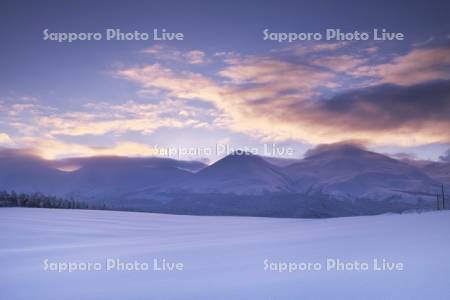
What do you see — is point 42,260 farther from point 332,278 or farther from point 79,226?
point 79,226

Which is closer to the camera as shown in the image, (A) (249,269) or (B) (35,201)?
(A) (249,269)

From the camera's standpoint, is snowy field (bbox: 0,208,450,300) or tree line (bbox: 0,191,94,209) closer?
snowy field (bbox: 0,208,450,300)

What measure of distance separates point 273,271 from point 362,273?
2.39 ft

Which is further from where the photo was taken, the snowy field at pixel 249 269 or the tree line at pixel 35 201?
the tree line at pixel 35 201

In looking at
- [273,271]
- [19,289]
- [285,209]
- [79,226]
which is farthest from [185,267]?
[285,209]

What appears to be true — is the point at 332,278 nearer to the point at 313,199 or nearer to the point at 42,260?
the point at 42,260

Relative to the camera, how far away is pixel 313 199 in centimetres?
9106

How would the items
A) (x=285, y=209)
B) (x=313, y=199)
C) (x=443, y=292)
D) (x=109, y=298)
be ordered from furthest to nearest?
(x=313, y=199) < (x=285, y=209) < (x=109, y=298) < (x=443, y=292)

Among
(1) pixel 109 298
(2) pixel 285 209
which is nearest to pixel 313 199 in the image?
(2) pixel 285 209

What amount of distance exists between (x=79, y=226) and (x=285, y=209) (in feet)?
251

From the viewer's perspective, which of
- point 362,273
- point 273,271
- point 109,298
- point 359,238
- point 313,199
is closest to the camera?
point 109,298

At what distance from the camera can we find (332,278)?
3.57m

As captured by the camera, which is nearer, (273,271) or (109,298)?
(109,298)

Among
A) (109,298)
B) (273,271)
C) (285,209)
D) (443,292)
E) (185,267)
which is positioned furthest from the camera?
(285,209)
